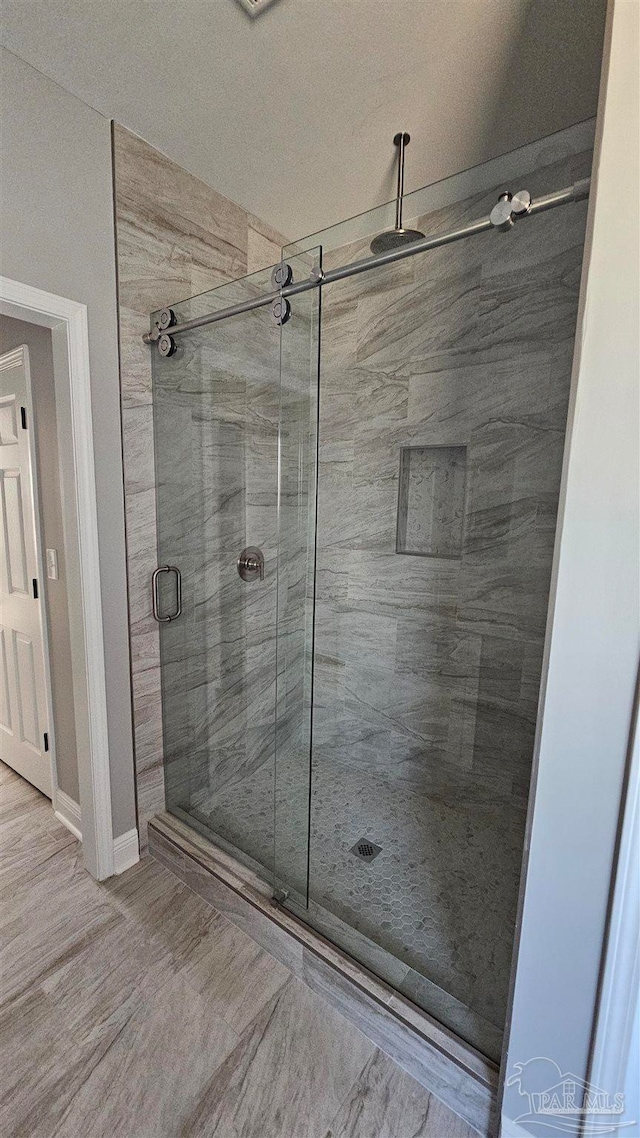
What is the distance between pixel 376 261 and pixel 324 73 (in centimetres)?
59

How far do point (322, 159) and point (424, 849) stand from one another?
8.94 feet

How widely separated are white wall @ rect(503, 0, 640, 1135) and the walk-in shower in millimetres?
613

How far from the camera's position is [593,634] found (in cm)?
86

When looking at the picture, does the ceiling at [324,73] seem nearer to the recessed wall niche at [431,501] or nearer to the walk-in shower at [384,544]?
the walk-in shower at [384,544]

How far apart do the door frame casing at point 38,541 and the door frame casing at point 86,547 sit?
0.42 meters

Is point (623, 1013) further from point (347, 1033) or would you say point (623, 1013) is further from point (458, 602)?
point (458, 602)

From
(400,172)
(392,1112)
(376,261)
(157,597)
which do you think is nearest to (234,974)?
(392,1112)

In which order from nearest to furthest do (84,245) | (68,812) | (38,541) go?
(84,245) < (38,541) < (68,812)

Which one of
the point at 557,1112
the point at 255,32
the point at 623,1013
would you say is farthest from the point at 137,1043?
the point at 255,32

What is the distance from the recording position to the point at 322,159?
174 centimetres

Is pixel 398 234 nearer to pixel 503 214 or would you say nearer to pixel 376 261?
pixel 376 261

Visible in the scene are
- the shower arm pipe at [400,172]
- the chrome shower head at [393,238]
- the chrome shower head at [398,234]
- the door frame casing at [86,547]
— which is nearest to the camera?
the door frame casing at [86,547]

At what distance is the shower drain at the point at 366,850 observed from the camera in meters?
1.83

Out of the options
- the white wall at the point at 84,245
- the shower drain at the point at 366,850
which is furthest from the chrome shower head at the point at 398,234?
the shower drain at the point at 366,850
